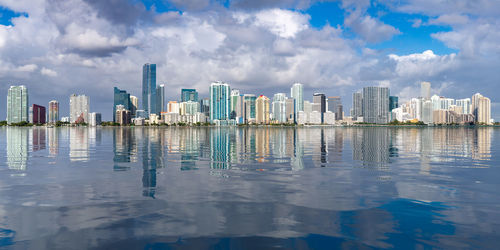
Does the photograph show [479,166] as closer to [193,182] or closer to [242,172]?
[242,172]

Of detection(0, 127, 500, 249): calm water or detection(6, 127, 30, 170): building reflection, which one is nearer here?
detection(0, 127, 500, 249): calm water

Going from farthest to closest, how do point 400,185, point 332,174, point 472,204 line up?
point 332,174, point 400,185, point 472,204

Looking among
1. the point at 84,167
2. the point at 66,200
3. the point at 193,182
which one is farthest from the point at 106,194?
the point at 84,167

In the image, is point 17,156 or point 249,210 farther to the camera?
point 17,156

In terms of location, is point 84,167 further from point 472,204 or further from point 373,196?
point 472,204

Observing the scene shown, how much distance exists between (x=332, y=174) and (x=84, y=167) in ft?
89.6

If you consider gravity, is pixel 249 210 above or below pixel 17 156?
below

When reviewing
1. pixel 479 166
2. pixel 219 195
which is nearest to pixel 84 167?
pixel 219 195

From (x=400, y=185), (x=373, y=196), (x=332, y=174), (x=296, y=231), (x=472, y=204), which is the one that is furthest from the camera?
(x=332, y=174)

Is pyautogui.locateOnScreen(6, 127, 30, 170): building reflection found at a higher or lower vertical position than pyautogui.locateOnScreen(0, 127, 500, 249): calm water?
higher

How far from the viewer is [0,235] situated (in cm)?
1430

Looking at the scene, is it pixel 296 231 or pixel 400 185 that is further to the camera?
pixel 400 185

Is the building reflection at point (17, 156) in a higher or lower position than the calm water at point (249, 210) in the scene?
higher

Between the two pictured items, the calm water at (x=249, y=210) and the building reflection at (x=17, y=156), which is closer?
the calm water at (x=249, y=210)
